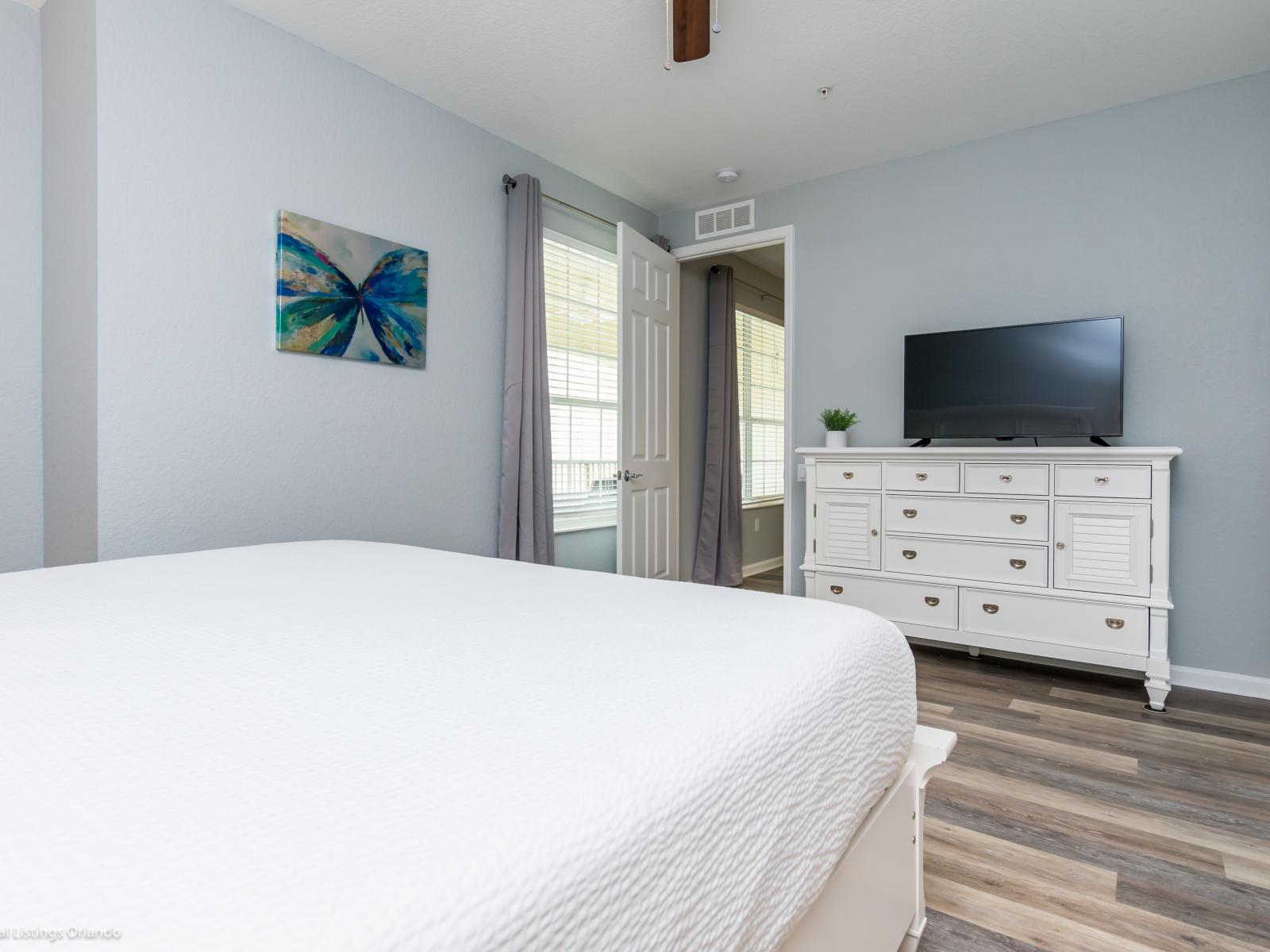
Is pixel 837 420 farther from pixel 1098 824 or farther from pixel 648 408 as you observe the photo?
pixel 1098 824

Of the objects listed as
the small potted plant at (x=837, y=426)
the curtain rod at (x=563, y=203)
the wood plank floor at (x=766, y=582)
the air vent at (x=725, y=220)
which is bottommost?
the wood plank floor at (x=766, y=582)

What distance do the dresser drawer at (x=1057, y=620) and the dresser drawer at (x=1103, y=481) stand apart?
1.50ft

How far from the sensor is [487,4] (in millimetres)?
2443

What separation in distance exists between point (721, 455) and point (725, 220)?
5.38 ft

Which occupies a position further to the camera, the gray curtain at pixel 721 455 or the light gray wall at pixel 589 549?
the gray curtain at pixel 721 455

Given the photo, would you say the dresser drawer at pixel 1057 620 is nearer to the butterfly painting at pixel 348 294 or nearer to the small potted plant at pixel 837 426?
the small potted plant at pixel 837 426

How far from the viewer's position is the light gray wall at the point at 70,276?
2.17 metres

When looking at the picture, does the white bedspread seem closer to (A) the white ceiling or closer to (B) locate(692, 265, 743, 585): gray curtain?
(A) the white ceiling

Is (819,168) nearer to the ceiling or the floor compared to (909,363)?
nearer to the ceiling

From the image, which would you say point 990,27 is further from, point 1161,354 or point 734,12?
point 1161,354

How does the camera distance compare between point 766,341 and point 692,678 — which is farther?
point 766,341

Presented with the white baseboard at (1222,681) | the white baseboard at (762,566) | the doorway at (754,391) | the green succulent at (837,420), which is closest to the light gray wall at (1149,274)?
the white baseboard at (1222,681)

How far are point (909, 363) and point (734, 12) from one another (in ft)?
6.02

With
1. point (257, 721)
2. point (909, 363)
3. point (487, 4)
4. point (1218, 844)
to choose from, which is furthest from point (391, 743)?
point (909, 363)
